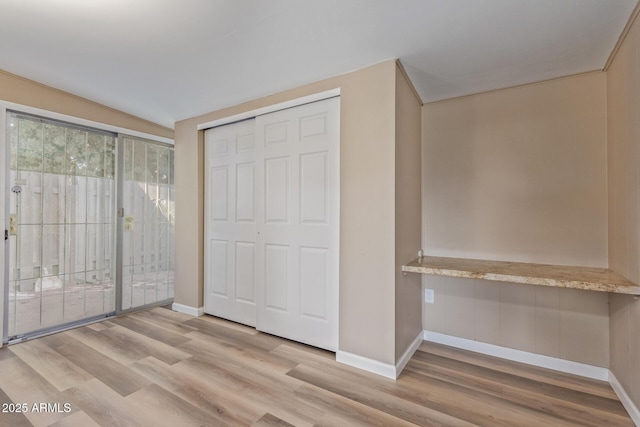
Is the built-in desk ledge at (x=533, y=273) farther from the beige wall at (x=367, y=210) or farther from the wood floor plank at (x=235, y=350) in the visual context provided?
the wood floor plank at (x=235, y=350)

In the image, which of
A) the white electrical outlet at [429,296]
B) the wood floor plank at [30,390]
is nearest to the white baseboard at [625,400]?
the white electrical outlet at [429,296]

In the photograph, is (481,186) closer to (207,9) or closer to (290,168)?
(290,168)

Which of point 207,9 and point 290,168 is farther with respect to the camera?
point 290,168

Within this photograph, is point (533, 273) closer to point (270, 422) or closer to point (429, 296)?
point (429, 296)

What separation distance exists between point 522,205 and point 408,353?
1.49 m

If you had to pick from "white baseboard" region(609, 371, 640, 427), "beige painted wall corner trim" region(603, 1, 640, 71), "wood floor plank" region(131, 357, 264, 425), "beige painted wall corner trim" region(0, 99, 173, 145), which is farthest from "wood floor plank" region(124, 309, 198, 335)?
"beige painted wall corner trim" region(603, 1, 640, 71)

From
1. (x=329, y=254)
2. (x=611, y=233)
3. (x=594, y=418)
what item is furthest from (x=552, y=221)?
(x=329, y=254)

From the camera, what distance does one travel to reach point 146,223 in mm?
3711

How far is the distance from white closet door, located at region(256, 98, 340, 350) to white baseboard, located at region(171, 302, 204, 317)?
901 mm

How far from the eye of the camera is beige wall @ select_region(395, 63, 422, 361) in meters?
2.15

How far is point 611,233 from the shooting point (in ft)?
6.70

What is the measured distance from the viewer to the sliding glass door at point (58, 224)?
271 cm

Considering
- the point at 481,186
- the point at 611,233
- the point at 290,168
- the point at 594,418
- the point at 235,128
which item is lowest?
the point at 594,418

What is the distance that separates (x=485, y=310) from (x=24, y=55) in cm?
425
